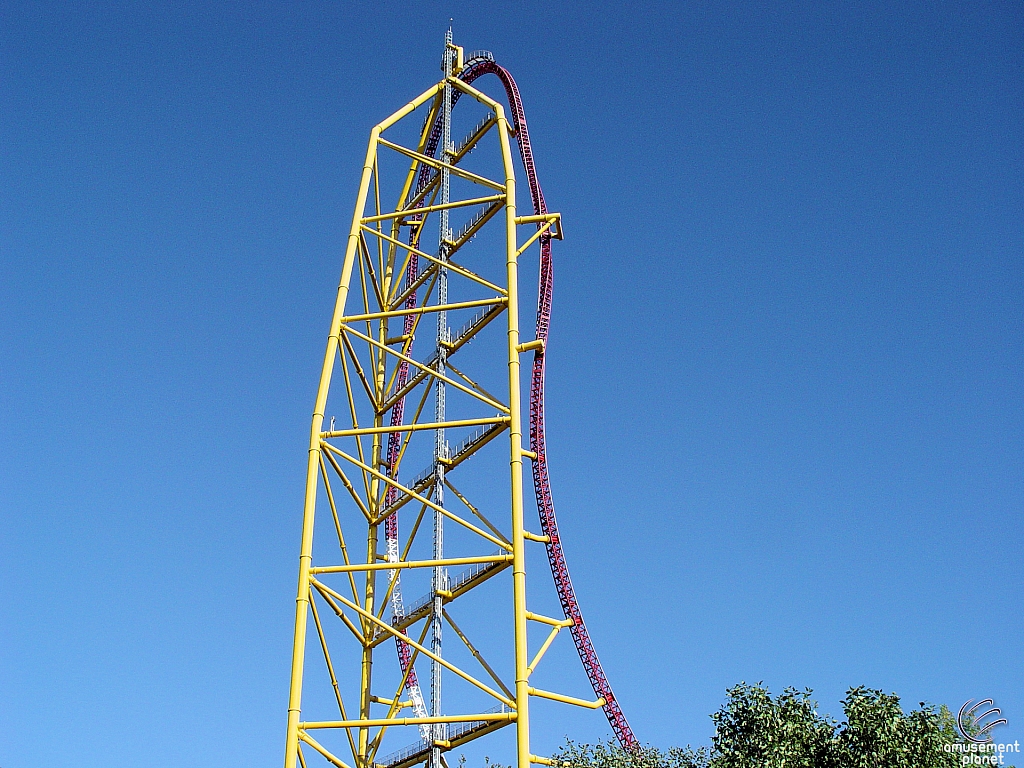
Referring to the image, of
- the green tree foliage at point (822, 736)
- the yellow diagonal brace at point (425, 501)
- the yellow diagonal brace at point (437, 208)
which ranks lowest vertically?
the green tree foliage at point (822, 736)

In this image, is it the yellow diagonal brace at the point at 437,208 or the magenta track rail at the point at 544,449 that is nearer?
the yellow diagonal brace at the point at 437,208

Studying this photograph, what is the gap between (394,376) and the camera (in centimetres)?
2262

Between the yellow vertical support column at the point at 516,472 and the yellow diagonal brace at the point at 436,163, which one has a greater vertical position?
the yellow diagonal brace at the point at 436,163

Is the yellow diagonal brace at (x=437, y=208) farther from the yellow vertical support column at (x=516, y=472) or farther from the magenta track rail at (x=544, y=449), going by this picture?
the magenta track rail at (x=544, y=449)

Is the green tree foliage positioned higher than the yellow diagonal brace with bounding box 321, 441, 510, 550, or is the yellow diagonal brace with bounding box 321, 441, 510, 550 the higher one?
the yellow diagonal brace with bounding box 321, 441, 510, 550

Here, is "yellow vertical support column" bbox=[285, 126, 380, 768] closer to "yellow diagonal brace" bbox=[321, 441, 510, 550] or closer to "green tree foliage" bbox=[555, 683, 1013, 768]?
"yellow diagonal brace" bbox=[321, 441, 510, 550]

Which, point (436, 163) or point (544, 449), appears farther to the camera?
point (544, 449)

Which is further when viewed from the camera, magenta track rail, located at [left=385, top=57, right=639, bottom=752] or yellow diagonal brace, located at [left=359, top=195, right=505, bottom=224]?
magenta track rail, located at [left=385, top=57, right=639, bottom=752]

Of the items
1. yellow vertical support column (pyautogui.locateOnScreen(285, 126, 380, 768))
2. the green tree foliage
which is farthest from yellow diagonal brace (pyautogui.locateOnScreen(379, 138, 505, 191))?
the green tree foliage

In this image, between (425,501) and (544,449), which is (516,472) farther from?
(544,449)

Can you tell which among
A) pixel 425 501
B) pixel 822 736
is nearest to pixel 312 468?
pixel 425 501

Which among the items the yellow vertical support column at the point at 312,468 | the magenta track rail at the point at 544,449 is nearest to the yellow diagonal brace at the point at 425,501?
the yellow vertical support column at the point at 312,468

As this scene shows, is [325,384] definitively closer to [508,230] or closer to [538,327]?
[508,230]

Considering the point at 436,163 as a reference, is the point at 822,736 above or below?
below
